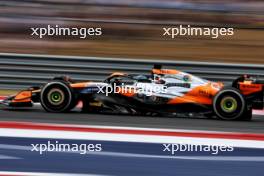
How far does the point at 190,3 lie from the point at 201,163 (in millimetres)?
8731

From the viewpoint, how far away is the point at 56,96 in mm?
9141

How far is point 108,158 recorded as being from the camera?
612 cm

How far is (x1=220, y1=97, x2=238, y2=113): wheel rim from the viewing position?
8820 millimetres

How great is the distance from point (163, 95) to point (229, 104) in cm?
97

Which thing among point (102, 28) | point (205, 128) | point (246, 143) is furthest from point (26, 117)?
point (102, 28)

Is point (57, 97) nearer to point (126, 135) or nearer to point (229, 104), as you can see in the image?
point (126, 135)

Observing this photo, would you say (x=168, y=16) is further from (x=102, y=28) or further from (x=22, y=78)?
(x=22, y=78)

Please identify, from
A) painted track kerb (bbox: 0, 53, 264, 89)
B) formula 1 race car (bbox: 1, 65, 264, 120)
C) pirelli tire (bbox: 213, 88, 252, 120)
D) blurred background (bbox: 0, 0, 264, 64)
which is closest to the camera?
pirelli tire (bbox: 213, 88, 252, 120)

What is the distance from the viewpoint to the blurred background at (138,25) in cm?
1323

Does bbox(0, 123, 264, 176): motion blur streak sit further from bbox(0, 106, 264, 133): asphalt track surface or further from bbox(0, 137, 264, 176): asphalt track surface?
bbox(0, 106, 264, 133): asphalt track surface

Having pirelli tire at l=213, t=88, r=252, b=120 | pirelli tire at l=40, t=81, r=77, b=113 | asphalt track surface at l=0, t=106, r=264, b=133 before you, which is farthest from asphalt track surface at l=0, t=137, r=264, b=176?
pirelli tire at l=40, t=81, r=77, b=113

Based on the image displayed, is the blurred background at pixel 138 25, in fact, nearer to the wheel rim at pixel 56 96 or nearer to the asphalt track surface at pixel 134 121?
the wheel rim at pixel 56 96

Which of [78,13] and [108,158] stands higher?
[78,13]

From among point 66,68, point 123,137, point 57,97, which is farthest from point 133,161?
point 66,68
